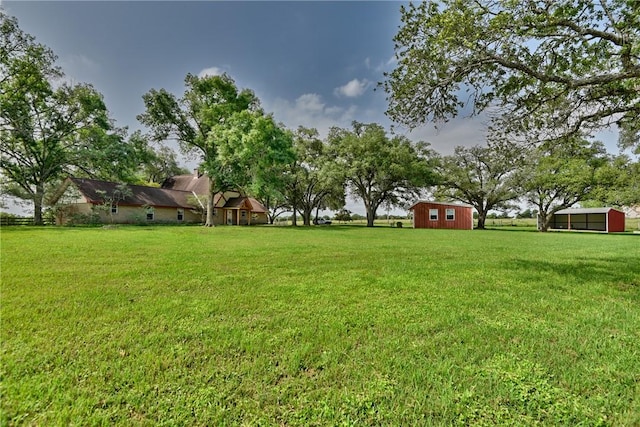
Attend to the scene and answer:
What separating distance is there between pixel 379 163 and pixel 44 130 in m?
31.1

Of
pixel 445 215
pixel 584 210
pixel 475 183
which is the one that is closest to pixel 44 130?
pixel 445 215

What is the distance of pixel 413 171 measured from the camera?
30.4 meters

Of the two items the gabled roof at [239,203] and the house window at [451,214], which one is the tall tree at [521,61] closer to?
the house window at [451,214]

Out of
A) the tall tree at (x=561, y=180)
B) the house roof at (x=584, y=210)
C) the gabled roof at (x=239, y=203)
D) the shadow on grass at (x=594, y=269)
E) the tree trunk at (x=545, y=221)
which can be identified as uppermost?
the tall tree at (x=561, y=180)

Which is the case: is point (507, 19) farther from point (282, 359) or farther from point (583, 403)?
point (282, 359)

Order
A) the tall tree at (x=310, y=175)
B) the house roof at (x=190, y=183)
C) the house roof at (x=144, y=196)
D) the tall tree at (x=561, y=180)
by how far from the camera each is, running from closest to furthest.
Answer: the house roof at (x=144, y=196) → the tall tree at (x=561, y=180) → the tall tree at (x=310, y=175) → the house roof at (x=190, y=183)

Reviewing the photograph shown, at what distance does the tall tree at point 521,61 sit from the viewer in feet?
19.7

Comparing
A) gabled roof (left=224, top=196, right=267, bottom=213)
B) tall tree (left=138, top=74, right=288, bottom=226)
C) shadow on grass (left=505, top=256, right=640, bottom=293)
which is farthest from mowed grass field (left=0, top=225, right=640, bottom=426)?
gabled roof (left=224, top=196, right=267, bottom=213)

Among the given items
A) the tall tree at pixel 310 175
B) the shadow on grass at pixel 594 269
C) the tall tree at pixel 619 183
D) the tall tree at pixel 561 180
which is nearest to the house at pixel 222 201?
the tall tree at pixel 310 175

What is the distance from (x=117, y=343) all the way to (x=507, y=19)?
8.72m

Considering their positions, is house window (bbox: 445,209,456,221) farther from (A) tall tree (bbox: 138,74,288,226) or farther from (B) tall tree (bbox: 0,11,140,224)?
(B) tall tree (bbox: 0,11,140,224)

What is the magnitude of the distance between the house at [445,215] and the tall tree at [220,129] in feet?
59.2

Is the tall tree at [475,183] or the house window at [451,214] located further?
the tall tree at [475,183]

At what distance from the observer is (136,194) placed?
28.7 m
